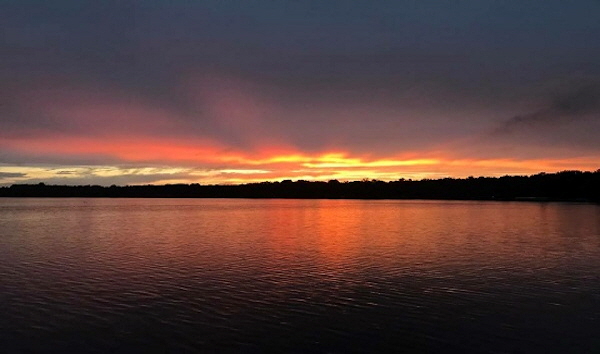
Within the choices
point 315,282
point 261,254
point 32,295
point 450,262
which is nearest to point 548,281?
point 450,262

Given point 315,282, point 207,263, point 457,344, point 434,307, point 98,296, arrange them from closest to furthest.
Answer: point 457,344, point 434,307, point 98,296, point 315,282, point 207,263

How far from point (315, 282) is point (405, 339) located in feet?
34.1

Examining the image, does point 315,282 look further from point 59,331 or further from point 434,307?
point 59,331

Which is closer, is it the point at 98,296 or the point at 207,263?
the point at 98,296

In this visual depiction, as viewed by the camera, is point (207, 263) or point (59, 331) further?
point (207, 263)

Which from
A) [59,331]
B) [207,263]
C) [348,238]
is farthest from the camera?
[348,238]

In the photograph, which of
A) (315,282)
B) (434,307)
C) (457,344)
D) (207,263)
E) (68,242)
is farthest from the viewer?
(68,242)

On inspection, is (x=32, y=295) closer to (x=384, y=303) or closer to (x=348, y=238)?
(x=384, y=303)

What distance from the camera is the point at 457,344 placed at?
16484 millimetres

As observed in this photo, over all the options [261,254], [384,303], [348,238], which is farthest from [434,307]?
[348,238]

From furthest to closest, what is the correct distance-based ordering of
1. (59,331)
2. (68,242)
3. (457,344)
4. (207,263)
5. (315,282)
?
(68,242), (207,263), (315,282), (59,331), (457,344)

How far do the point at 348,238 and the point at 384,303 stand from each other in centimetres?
3160

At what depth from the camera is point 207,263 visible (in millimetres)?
33688

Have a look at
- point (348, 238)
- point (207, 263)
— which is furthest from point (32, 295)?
point (348, 238)
